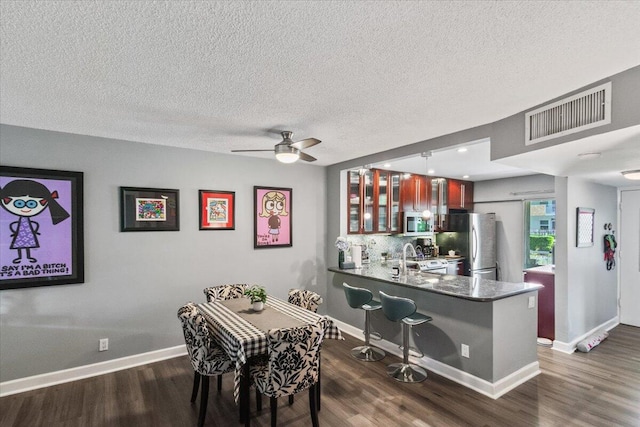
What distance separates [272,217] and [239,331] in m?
2.28

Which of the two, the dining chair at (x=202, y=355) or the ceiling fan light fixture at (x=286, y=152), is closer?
the dining chair at (x=202, y=355)

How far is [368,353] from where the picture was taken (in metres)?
3.74

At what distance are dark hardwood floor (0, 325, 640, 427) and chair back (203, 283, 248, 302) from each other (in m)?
0.82

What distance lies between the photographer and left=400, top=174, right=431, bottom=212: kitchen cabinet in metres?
5.59

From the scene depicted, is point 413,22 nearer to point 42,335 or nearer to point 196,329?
point 196,329

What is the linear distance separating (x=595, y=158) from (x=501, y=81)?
151 cm

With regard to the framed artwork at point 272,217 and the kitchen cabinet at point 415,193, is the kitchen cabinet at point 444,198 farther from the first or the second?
the framed artwork at point 272,217

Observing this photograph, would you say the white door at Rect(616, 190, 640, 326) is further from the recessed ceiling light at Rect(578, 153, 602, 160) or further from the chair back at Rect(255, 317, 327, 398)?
the chair back at Rect(255, 317, 327, 398)

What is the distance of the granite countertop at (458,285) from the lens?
296 cm

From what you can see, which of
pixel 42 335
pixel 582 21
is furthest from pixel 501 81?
pixel 42 335

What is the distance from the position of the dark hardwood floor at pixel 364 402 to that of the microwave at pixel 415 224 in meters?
2.57

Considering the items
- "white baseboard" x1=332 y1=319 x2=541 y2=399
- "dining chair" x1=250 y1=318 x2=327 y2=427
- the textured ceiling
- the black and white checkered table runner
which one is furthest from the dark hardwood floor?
the textured ceiling

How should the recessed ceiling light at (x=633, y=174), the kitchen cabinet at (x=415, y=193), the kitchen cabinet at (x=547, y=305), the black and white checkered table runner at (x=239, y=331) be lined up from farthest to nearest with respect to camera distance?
the kitchen cabinet at (x=415, y=193) < the kitchen cabinet at (x=547, y=305) < the recessed ceiling light at (x=633, y=174) < the black and white checkered table runner at (x=239, y=331)

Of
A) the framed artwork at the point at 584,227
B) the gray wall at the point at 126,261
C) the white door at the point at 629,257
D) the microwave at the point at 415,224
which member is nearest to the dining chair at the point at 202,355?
the gray wall at the point at 126,261
